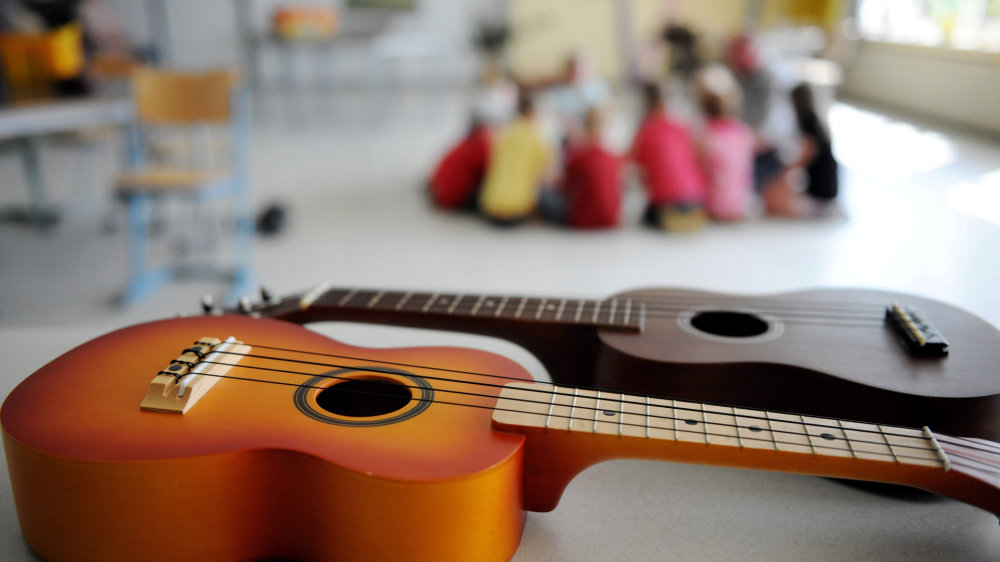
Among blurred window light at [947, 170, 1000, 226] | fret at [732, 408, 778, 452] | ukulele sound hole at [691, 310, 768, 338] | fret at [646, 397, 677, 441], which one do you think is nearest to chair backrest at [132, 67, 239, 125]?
ukulele sound hole at [691, 310, 768, 338]

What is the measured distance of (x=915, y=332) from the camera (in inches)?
56.9

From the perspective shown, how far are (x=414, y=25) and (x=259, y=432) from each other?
342 inches

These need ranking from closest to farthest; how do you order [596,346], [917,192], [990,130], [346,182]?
[596,346]
[917,192]
[346,182]
[990,130]

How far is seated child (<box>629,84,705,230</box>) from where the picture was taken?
3822 mm

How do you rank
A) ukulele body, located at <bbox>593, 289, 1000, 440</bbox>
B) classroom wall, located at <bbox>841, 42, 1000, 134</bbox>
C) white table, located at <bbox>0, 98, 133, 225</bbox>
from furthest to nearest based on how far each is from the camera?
classroom wall, located at <bbox>841, 42, 1000, 134</bbox>
white table, located at <bbox>0, 98, 133, 225</bbox>
ukulele body, located at <bbox>593, 289, 1000, 440</bbox>

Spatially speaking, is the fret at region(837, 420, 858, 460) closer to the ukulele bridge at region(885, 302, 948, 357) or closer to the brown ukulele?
the brown ukulele

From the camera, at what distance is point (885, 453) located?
1.06 m

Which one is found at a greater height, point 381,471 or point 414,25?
point 414,25

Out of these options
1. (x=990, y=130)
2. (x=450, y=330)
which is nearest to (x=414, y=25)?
(x=990, y=130)

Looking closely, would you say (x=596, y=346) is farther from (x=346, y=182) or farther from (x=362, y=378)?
(x=346, y=182)

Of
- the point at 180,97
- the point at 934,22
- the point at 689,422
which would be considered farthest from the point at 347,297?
the point at 934,22

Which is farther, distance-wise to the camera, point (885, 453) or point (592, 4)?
point (592, 4)

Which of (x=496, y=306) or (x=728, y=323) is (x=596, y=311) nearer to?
(x=496, y=306)

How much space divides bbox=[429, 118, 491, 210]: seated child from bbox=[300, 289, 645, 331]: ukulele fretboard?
2.52 meters
